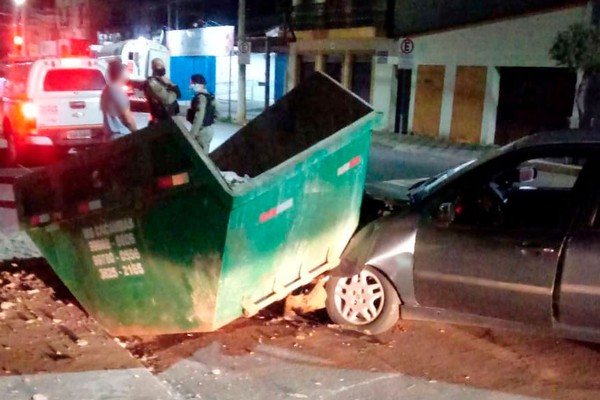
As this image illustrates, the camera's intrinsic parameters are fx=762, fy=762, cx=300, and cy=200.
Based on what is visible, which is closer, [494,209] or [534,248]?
[534,248]

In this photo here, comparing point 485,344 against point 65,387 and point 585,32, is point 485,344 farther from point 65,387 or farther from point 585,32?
point 585,32

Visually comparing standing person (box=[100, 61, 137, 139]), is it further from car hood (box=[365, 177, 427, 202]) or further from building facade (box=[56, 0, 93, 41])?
building facade (box=[56, 0, 93, 41])

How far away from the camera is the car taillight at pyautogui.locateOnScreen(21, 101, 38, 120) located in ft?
41.5

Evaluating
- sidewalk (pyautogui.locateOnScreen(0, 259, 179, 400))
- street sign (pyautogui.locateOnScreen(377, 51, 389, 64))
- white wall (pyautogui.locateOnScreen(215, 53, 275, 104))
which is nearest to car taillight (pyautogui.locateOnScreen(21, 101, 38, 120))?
sidewalk (pyautogui.locateOnScreen(0, 259, 179, 400))

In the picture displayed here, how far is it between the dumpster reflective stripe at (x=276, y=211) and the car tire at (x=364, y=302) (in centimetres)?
73

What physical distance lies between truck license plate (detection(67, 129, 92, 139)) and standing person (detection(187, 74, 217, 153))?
4.39 metres

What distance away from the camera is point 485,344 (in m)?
5.38

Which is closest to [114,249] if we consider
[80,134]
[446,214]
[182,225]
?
[182,225]

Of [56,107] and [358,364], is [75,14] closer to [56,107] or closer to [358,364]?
[56,107]

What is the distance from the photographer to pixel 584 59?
1662 cm

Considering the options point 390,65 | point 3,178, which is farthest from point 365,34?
point 3,178

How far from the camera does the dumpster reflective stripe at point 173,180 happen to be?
471 cm

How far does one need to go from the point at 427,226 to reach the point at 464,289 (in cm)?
49

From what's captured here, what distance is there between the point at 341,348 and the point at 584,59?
1347 cm
